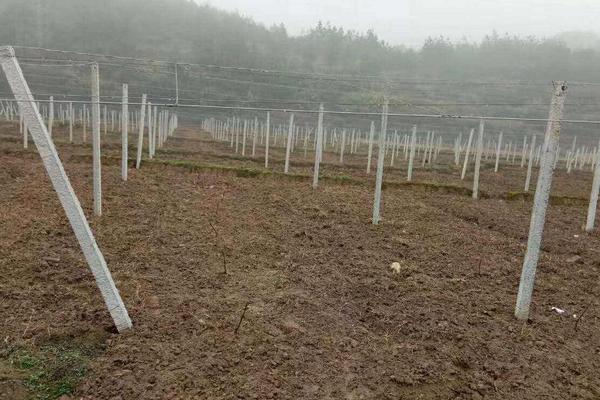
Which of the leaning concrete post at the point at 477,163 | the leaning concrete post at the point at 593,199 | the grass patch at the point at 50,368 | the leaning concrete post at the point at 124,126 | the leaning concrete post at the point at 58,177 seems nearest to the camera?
the grass patch at the point at 50,368

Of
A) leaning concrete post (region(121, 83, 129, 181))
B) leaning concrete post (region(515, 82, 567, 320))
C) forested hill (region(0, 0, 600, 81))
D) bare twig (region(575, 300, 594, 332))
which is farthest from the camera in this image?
forested hill (region(0, 0, 600, 81))

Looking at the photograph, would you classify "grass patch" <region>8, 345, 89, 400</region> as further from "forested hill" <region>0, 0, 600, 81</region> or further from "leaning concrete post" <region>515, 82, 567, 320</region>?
"forested hill" <region>0, 0, 600, 81</region>

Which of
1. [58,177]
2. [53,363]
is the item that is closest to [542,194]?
[58,177]

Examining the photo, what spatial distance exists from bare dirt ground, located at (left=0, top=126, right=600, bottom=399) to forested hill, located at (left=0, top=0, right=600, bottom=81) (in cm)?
3244

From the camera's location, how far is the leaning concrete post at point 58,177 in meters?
3.08

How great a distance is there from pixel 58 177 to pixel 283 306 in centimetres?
191

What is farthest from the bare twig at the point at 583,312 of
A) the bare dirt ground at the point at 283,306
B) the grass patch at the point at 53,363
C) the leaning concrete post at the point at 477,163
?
the leaning concrete post at the point at 477,163

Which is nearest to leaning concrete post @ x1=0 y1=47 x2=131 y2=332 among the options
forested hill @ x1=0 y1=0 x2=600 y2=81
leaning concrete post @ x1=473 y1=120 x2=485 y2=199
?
leaning concrete post @ x1=473 y1=120 x2=485 y2=199

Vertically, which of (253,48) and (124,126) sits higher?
(253,48)

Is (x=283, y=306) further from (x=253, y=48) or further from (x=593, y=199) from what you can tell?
(x=253, y=48)

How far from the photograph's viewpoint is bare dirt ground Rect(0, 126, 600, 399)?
295cm

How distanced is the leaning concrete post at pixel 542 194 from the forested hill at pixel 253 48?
34.4 meters

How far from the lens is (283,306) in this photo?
391 centimetres

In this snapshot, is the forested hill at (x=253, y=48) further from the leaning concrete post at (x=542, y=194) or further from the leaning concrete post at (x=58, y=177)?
the leaning concrete post at (x=58, y=177)
